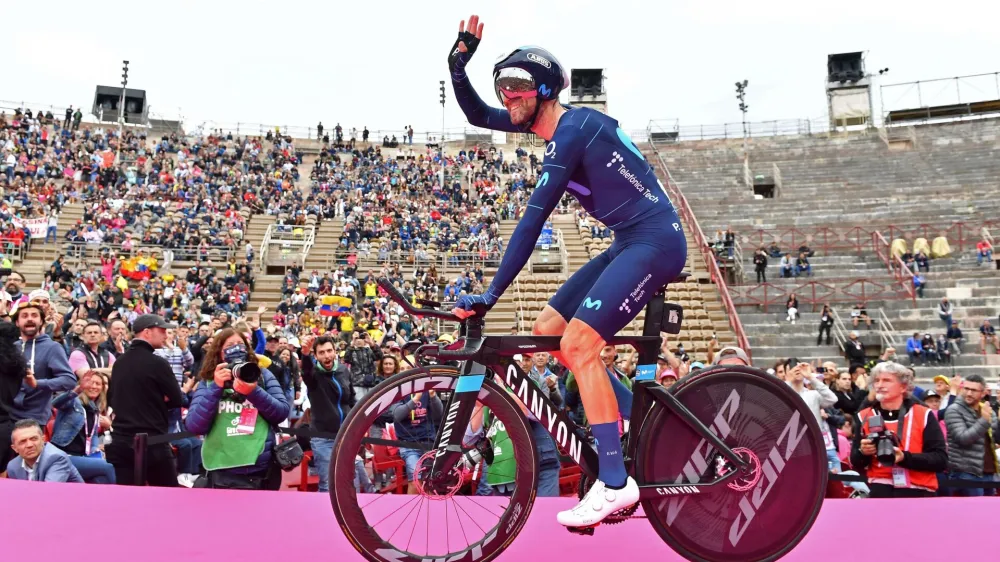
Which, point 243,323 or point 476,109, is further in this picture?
point 243,323

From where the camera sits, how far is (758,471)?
10.3ft

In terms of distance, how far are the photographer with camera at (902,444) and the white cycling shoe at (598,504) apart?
116 inches

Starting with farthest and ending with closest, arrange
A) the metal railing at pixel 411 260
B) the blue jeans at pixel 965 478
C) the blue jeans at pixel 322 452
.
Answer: the metal railing at pixel 411 260
the blue jeans at pixel 322 452
the blue jeans at pixel 965 478

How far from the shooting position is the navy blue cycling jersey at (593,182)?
9.57 feet

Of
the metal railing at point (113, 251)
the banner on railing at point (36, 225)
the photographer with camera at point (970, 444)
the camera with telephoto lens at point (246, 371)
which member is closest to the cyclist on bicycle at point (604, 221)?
the camera with telephoto lens at point (246, 371)

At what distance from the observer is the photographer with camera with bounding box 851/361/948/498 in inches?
207

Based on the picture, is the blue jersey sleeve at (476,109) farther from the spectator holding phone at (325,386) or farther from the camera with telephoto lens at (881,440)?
the spectator holding phone at (325,386)

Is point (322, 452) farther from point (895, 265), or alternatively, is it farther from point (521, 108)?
point (895, 265)

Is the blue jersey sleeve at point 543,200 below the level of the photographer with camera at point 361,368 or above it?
above

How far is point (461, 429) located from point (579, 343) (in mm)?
553

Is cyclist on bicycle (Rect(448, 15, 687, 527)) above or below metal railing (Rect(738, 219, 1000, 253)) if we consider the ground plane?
below

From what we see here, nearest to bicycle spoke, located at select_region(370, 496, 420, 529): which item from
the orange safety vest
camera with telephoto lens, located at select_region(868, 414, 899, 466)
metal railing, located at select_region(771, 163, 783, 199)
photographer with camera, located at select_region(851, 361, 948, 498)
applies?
camera with telephoto lens, located at select_region(868, 414, 899, 466)

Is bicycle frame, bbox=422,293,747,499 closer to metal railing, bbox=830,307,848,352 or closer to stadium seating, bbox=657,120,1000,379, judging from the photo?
stadium seating, bbox=657,120,1000,379

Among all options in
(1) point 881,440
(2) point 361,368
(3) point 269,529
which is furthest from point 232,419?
(2) point 361,368
